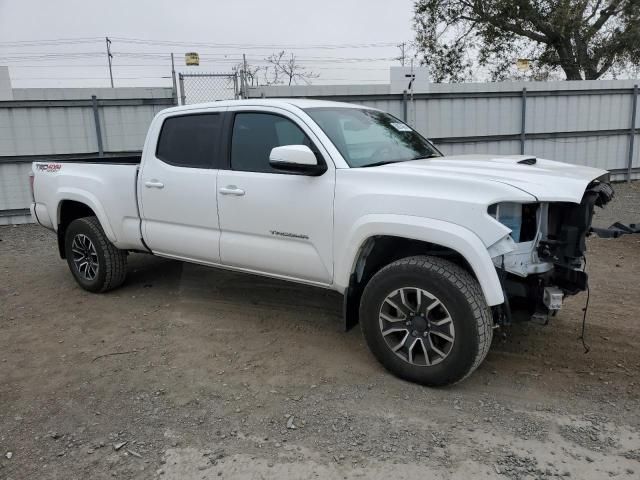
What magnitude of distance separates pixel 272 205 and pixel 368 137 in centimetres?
96

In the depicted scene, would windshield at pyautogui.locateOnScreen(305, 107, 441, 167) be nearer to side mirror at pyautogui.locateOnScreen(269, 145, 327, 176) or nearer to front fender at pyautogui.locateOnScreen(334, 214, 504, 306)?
side mirror at pyautogui.locateOnScreen(269, 145, 327, 176)

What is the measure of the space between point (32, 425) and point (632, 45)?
2038cm

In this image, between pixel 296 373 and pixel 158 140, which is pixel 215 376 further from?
pixel 158 140

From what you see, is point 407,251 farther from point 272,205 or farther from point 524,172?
point 272,205

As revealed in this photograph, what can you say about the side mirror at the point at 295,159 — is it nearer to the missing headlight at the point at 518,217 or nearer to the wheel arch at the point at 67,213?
the missing headlight at the point at 518,217

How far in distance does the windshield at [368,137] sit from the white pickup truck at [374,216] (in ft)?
0.05

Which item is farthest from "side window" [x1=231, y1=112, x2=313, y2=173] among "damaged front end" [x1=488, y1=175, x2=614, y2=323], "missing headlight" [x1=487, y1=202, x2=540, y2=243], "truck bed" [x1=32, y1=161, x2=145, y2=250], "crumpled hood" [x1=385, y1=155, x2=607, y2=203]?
"damaged front end" [x1=488, y1=175, x2=614, y2=323]

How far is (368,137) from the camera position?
4.40 metres

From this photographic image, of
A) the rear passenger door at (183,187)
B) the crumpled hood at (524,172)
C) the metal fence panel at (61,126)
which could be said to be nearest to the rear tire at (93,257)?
the rear passenger door at (183,187)

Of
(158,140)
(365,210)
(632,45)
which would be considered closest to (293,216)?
(365,210)

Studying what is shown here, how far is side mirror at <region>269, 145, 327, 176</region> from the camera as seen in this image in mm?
3789

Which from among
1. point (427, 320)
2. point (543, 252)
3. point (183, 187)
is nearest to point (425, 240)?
point (427, 320)

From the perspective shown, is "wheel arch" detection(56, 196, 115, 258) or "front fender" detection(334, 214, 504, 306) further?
"wheel arch" detection(56, 196, 115, 258)

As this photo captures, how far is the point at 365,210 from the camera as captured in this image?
12.0 ft
